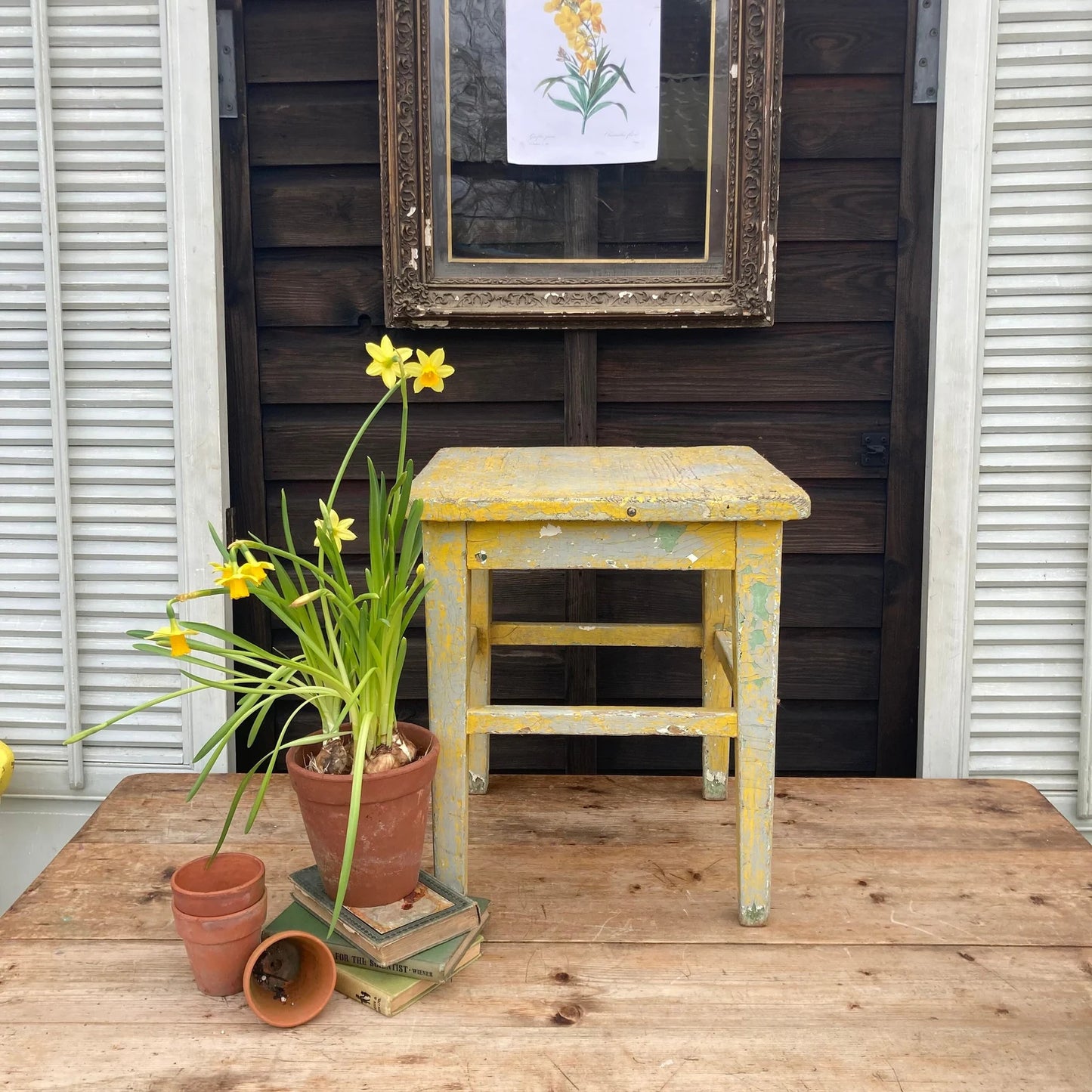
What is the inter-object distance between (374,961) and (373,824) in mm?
157

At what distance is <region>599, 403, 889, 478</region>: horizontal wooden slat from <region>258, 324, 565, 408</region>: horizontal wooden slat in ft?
0.49

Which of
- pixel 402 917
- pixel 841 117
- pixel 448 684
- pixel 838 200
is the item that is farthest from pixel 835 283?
pixel 402 917

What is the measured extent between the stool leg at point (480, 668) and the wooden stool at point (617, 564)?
A: 26 cm

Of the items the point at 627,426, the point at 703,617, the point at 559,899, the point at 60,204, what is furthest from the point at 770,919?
the point at 60,204

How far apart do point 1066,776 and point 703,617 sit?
0.85 metres

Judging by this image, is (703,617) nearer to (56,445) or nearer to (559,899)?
(559,899)

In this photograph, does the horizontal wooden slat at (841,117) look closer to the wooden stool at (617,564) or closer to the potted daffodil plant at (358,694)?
the wooden stool at (617,564)

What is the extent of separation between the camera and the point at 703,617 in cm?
175

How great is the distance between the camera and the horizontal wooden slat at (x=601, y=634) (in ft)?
5.74

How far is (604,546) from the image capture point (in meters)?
1.35

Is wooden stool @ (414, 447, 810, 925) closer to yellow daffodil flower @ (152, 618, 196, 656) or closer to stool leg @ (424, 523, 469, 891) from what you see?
stool leg @ (424, 523, 469, 891)

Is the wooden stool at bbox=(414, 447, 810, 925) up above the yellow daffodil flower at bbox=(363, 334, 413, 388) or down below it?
below

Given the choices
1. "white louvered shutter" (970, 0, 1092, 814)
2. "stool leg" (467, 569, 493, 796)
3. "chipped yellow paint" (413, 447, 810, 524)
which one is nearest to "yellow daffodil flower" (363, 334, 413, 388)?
"chipped yellow paint" (413, 447, 810, 524)

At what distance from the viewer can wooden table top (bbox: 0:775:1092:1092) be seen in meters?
1.13
